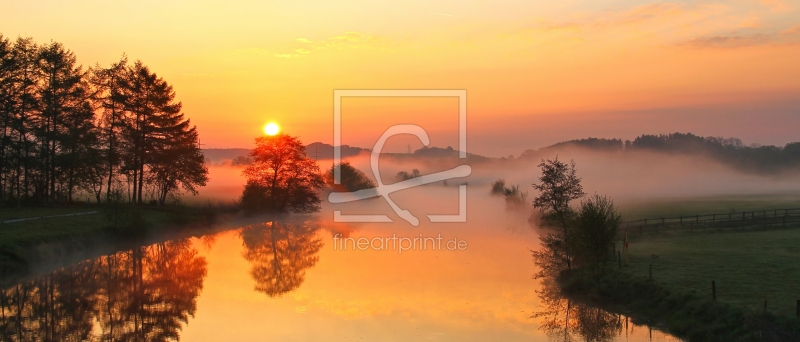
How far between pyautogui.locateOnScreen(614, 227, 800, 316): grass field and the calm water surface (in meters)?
3.47

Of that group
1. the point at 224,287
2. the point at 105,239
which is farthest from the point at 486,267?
the point at 105,239

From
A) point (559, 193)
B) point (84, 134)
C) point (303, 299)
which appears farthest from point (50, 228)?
point (559, 193)

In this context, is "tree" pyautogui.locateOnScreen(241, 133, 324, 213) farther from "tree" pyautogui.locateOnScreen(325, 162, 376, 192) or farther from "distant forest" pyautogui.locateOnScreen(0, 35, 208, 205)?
"tree" pyautogui.locateOnScreen(325, 162, 376, 192)

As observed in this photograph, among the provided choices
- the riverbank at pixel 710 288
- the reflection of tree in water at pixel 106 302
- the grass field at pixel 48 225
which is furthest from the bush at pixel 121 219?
the riverbank at pixel 710 288

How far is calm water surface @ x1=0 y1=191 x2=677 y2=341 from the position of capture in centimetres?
Answer: 2080

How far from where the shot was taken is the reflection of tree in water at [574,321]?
2072 centimetres

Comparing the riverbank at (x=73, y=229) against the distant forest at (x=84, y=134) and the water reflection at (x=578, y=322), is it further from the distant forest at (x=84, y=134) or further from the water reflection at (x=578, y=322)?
the water reflection at (x=578, y=322)

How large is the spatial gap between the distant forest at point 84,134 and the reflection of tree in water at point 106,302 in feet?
34.7

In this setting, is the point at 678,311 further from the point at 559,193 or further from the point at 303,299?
the point at 303,299

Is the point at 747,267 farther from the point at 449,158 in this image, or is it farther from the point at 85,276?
the point at 449,158

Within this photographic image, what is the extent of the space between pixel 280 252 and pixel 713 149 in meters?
163

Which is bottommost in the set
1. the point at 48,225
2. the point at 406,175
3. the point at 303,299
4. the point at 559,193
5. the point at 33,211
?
the point at 303,299

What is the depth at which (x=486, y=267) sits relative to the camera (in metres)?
34.2

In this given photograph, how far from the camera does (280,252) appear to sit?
4178cm
